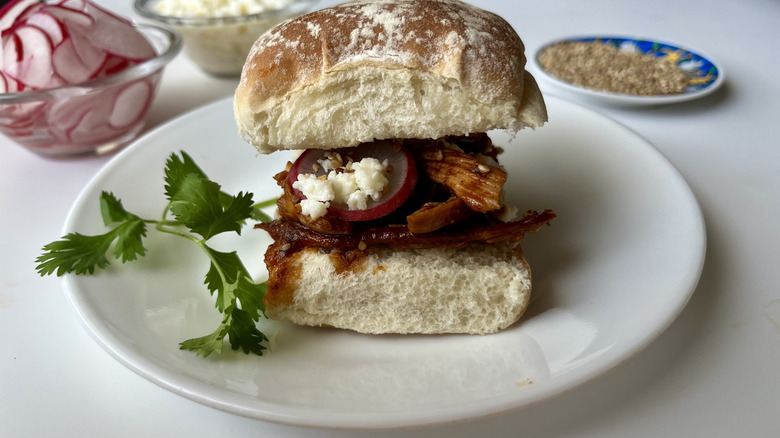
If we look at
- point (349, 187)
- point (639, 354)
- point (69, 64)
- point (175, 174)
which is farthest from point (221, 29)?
point (639, 354)

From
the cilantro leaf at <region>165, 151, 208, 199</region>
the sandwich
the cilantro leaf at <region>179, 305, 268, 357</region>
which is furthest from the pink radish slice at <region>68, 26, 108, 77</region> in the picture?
the cilantro leaf at <region>179, 305, 268, 357</region>

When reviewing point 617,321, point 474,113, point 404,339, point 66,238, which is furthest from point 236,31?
point 617,321

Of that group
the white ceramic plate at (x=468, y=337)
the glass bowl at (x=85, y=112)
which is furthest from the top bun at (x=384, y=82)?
→ the glass bowl at (x=85, y=112)

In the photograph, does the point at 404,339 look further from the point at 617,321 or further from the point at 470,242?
the point at 617,321

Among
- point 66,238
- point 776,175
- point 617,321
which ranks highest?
point 66,238

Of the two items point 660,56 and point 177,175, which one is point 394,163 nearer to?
point 177,175

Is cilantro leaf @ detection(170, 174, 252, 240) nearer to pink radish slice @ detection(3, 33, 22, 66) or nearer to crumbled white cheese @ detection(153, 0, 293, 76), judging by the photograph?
pink radish slice @ detection(3, 33, 22, 66)
